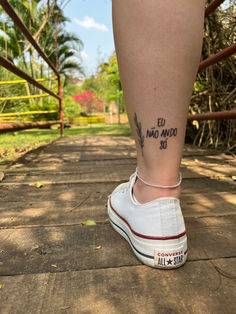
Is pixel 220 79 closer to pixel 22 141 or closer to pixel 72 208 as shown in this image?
pixel 72 208

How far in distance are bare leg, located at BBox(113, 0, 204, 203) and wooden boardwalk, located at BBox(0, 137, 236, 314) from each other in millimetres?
173

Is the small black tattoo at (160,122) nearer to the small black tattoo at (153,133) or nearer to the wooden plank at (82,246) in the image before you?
the small black tattoo at (153,133)

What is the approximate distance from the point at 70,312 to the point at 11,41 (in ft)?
42.4

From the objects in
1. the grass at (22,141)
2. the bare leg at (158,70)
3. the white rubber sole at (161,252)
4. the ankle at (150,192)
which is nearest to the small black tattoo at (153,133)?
the bare leg at (158,70)

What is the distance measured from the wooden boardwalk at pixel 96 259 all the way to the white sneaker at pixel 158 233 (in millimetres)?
22

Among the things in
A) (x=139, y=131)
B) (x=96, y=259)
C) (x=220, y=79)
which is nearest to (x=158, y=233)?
(x=96, y=259)

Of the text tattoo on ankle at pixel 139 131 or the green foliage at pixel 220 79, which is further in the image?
the green foliage at pixel 220 79

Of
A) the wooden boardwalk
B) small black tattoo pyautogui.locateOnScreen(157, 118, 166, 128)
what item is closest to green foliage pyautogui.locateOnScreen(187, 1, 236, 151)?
the wooden boardwalk

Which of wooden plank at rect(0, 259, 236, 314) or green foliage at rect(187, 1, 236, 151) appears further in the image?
green foliage at rect(187, 1, 236, 151)

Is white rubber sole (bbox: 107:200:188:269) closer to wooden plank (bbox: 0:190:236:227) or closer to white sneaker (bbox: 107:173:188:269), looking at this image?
white sneaker (bbox: 107:173:188:269)

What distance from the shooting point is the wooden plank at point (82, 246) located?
0.59 m

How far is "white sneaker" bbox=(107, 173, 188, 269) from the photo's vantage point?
0.58 m

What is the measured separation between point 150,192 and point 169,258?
167mm

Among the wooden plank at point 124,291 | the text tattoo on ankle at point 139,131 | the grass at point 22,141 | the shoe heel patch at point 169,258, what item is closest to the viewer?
the wooden plank at point 124,291
